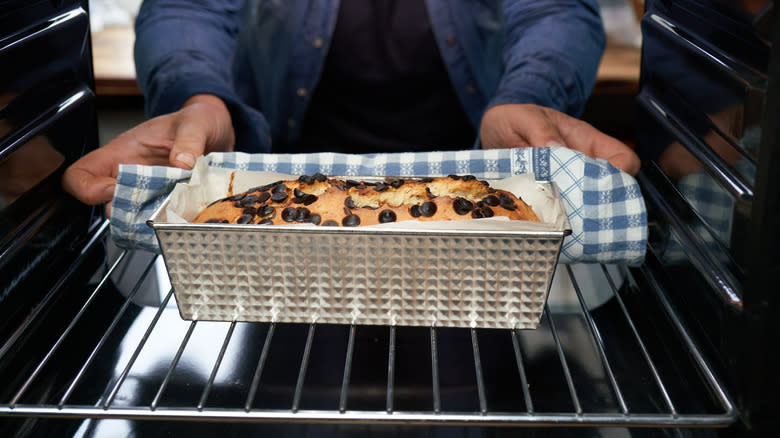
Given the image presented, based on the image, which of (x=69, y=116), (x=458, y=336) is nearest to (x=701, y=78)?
(x=458, y=336)

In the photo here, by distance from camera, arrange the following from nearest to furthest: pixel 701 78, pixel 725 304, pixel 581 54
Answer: pixel 725 304 < pixel 701 78 < pixel 581 54

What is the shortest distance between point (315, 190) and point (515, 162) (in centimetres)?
37

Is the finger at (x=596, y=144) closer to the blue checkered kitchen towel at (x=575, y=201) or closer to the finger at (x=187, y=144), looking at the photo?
the blue checkered kitchen towel at (x=575, y=201)

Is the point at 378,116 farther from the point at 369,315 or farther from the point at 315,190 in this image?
the point at 369,315

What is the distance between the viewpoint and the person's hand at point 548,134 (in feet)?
3.62

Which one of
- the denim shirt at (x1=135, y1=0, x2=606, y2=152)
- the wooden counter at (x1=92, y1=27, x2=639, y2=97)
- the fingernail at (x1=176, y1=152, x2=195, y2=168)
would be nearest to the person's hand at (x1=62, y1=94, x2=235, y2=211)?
the fingernail at (x1=176, y1=152, x2=195, y2=168)

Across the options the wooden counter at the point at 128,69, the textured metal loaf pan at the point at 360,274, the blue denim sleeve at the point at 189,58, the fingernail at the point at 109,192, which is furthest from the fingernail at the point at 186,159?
the wooden counter at the point at 128,69

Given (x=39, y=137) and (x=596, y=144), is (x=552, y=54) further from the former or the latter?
(x=39, y=137)

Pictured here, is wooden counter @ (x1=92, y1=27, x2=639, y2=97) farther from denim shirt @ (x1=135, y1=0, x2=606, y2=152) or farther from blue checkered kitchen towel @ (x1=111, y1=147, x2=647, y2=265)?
blue checkered kitchen towel @ (x1=111, y1=147, x2=647, y2=265)

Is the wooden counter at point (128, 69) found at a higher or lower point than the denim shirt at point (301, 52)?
lower

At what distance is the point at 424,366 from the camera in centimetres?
87

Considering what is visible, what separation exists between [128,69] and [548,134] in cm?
243

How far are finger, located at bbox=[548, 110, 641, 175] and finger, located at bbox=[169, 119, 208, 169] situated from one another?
0.72 m

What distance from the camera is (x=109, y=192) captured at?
106cm
